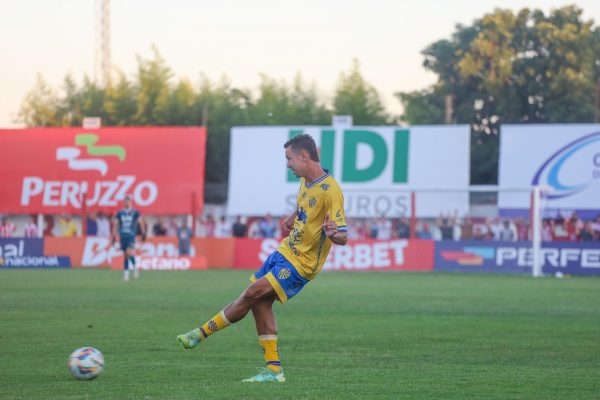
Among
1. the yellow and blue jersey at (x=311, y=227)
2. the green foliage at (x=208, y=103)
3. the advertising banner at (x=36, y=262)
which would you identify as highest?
the green foliage at (x=208, y=103)

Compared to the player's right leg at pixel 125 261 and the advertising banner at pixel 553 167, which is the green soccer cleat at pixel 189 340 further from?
the advertising banner at pixel 553 167

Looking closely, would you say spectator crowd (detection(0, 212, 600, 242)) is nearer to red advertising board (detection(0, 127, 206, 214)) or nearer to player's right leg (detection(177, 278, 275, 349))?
red advertising board (detection(0, 127, 206, 214))

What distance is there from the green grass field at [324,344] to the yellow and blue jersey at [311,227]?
3.56 ft

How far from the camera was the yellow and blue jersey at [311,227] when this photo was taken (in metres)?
8.99

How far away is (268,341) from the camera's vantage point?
928cm

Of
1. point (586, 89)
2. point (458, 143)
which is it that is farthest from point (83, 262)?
point (586, 89)

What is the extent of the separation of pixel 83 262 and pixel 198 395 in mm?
29749

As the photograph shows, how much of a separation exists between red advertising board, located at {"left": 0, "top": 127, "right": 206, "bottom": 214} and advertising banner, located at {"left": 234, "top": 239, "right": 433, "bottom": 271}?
864 centimetres

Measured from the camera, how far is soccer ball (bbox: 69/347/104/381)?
8906 millimetres

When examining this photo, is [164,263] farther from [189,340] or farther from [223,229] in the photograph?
[189,340]

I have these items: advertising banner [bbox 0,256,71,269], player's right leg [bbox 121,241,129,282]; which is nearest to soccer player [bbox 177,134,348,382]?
player's right leg [bbox 121,241,129,282]

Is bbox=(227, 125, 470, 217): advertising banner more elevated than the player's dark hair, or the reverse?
bbox=(227, 125, 470, 217): advertising banner

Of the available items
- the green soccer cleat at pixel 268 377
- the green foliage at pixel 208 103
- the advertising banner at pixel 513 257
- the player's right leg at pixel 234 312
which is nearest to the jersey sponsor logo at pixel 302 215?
the player's right leg at pixel 234 312

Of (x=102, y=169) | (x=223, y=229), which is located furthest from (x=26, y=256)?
(x=102, y=169)
